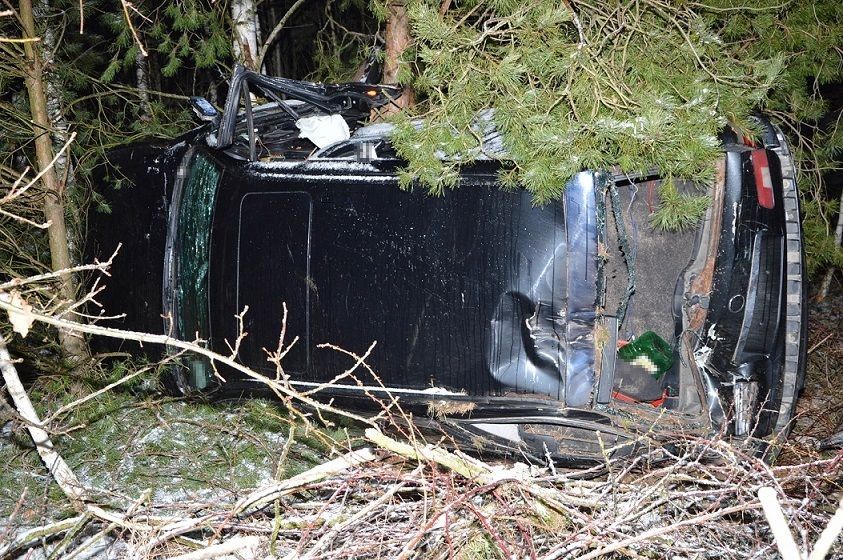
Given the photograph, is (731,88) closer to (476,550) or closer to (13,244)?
(476,550)

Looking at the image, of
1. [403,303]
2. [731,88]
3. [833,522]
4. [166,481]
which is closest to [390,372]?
[403,303]

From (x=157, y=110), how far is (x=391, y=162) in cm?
376

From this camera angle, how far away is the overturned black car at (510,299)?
3158mm

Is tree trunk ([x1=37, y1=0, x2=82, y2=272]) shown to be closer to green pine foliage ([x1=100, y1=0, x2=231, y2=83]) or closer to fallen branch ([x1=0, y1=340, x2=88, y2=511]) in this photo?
green pine foliage ([x1=100, y1=0, x2=231, y2=83])

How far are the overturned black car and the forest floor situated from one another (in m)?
0.30

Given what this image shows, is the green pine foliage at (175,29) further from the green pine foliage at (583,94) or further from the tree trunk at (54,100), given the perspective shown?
the green pine foliage at (583,94)

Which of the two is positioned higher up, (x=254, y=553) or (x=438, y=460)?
(x=438, y=460)

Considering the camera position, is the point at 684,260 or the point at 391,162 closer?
the point at 391,162

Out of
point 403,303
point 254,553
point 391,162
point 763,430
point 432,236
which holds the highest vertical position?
point 391,162

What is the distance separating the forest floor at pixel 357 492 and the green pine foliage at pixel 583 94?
1.28 meters

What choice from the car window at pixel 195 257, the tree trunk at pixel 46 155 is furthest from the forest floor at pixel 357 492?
the tree trunk at pixel 46 155

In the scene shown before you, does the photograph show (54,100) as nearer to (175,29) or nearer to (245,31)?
(175,29)

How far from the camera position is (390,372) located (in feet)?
11.1

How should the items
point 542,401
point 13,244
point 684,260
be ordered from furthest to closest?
point 13,244 < point 684,260 < point 542,401
